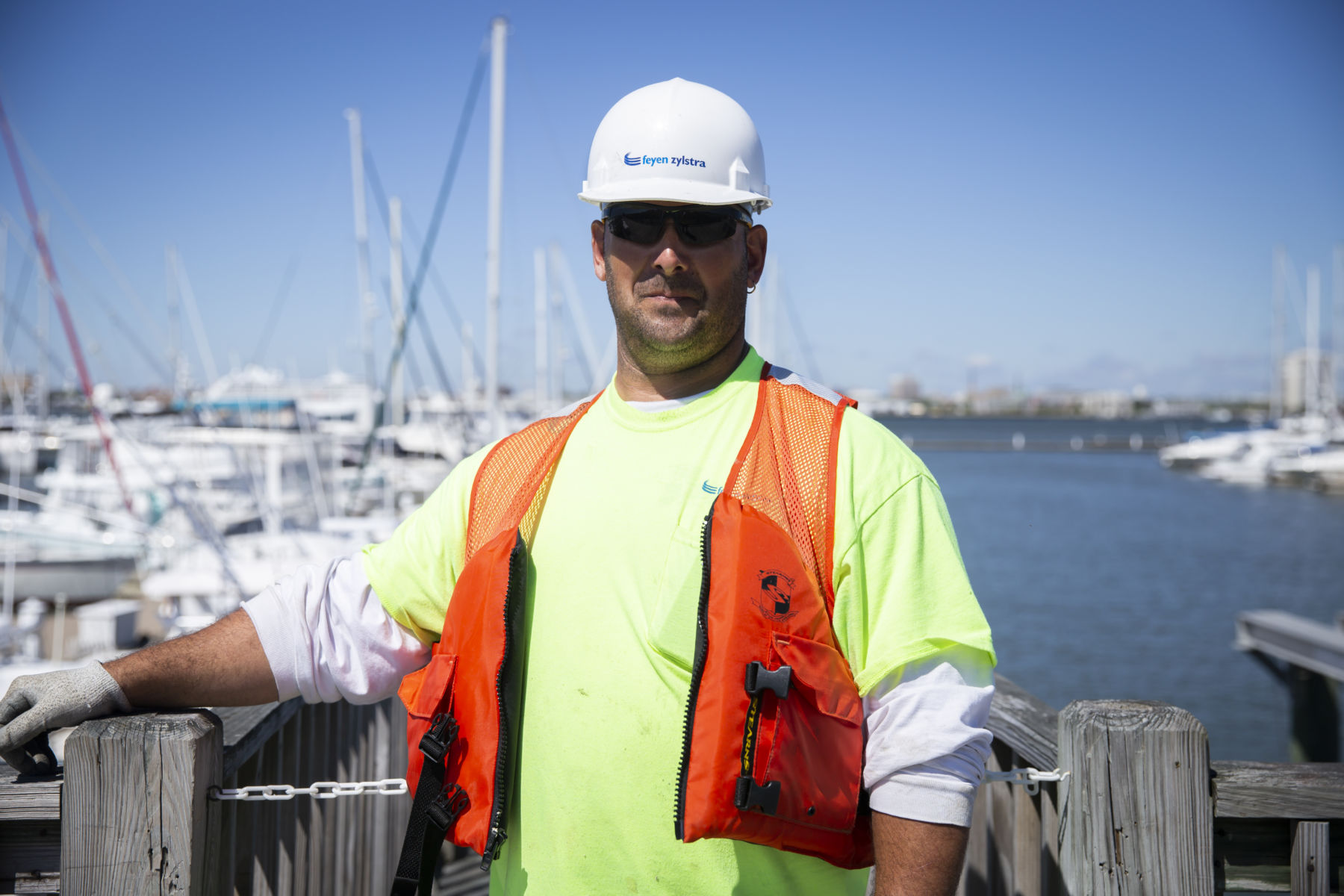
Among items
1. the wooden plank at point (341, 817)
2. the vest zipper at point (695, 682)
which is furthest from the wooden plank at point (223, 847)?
the vest zipper at point (695, 682)

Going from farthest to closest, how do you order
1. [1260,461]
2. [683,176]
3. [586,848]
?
[1260,461]
[683,176]
[586,848]

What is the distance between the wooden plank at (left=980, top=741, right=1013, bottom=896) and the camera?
2.49 m

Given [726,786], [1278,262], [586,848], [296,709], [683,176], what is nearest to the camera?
[726,786]

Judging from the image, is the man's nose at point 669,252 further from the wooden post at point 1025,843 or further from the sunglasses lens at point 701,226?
the wooden post at point 1025,843

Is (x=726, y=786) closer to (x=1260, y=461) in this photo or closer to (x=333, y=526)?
(x=333, y=526)

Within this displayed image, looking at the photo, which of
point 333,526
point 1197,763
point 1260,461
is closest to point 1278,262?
point 1260,461

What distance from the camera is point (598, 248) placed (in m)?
2.26

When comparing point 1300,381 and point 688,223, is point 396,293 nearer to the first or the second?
point 688,223

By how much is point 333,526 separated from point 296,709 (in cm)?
1296

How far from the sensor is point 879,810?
161 centimetres

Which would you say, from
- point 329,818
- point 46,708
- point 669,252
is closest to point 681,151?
point 669,252

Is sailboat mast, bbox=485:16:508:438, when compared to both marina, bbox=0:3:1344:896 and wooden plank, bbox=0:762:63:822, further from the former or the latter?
wooden plank, bbox=0:762:63:822

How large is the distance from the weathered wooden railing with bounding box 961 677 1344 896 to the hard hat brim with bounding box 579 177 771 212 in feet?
4.08

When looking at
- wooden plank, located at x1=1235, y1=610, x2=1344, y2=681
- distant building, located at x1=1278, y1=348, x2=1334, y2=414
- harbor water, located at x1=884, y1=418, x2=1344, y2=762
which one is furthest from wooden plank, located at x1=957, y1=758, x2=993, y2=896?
distant building, located at x1=1278, y1=348, x2=1334, y2=414
